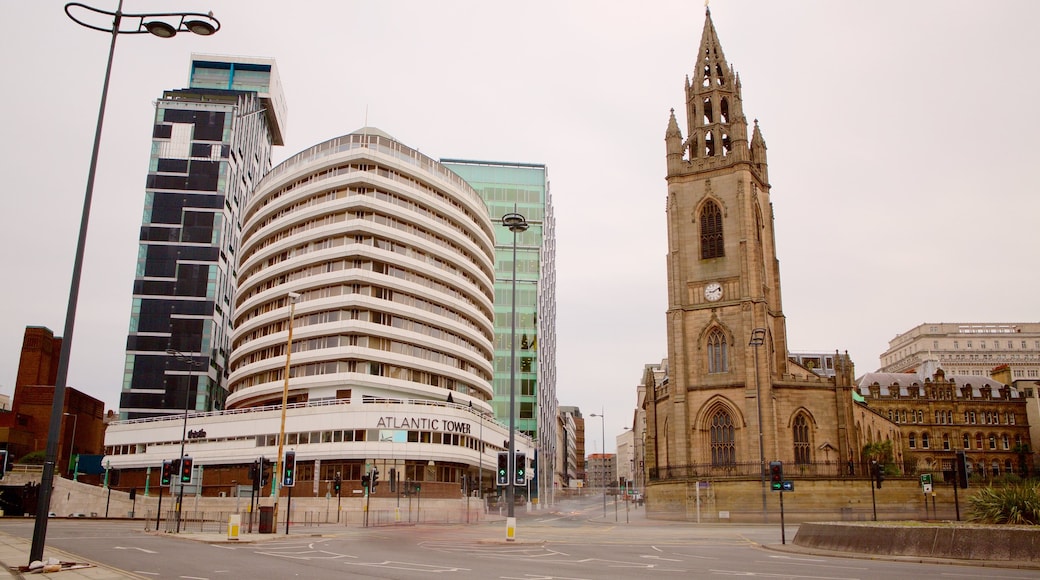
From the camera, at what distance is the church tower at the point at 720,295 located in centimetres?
6134

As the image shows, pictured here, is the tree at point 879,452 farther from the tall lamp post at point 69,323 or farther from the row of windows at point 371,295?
the tall lamp post at point 69,323

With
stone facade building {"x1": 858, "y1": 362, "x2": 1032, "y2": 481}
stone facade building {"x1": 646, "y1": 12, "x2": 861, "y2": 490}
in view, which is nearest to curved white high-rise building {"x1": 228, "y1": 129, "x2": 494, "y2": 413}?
stone facade building {"x1": 646, "y1": 12, "x2": 861, "y2": 490}

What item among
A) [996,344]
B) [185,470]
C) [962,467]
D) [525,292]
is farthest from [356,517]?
[996,344]

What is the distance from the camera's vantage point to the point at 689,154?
7250cm

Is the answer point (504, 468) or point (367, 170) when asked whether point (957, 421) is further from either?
point (504, 468)

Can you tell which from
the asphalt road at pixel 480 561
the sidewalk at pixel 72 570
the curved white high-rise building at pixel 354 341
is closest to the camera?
the sidewalk at pixel 72 570

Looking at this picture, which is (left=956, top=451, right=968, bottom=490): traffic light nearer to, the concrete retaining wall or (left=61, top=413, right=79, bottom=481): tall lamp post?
the concrete retaining wall

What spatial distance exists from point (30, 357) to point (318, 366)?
135 ft

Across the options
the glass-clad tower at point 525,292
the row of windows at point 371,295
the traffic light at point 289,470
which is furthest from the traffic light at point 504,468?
the glass-clad tower at point 525,292

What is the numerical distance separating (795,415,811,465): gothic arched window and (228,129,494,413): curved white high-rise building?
30.3 m

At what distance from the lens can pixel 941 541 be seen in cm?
1952

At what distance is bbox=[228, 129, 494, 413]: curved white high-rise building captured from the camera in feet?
232

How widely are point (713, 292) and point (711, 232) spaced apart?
5.54 m

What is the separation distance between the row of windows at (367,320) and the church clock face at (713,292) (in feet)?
86.0
